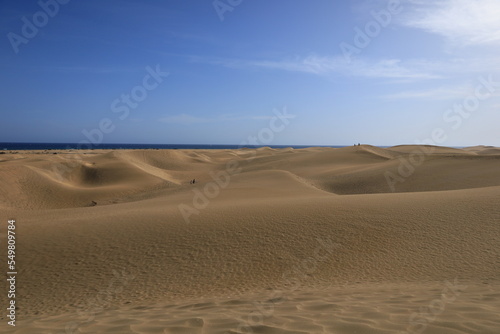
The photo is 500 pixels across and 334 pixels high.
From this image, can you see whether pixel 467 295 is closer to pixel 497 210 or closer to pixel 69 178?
pixel 497 210

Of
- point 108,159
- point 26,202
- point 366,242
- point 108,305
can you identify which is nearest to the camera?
point 108,305

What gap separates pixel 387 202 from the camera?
1166cm

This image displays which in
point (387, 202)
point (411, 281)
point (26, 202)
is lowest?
point (26, 202)

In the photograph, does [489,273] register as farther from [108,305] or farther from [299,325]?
[108,305]

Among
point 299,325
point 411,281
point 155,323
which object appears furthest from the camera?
point 411,281

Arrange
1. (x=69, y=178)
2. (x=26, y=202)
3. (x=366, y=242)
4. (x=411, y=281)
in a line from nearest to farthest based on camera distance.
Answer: (x=411, y=281) → (x=366, y=242) → (x=26, y=202) → (x=69, y=178)

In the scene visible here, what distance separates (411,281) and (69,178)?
27176 mm

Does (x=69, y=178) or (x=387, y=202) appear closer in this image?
(x=387, y=202)

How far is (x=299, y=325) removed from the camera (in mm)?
4289

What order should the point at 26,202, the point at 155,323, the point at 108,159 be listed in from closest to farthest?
the point at 155,323, the point at 26,202, the point at 108,159

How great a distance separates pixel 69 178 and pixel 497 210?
28058 mm

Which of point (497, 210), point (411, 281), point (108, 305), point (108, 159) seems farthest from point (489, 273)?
point (108, 159)

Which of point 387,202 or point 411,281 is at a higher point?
point 387,202

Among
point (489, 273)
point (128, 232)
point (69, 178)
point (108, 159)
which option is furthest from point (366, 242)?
point (108, 159)
